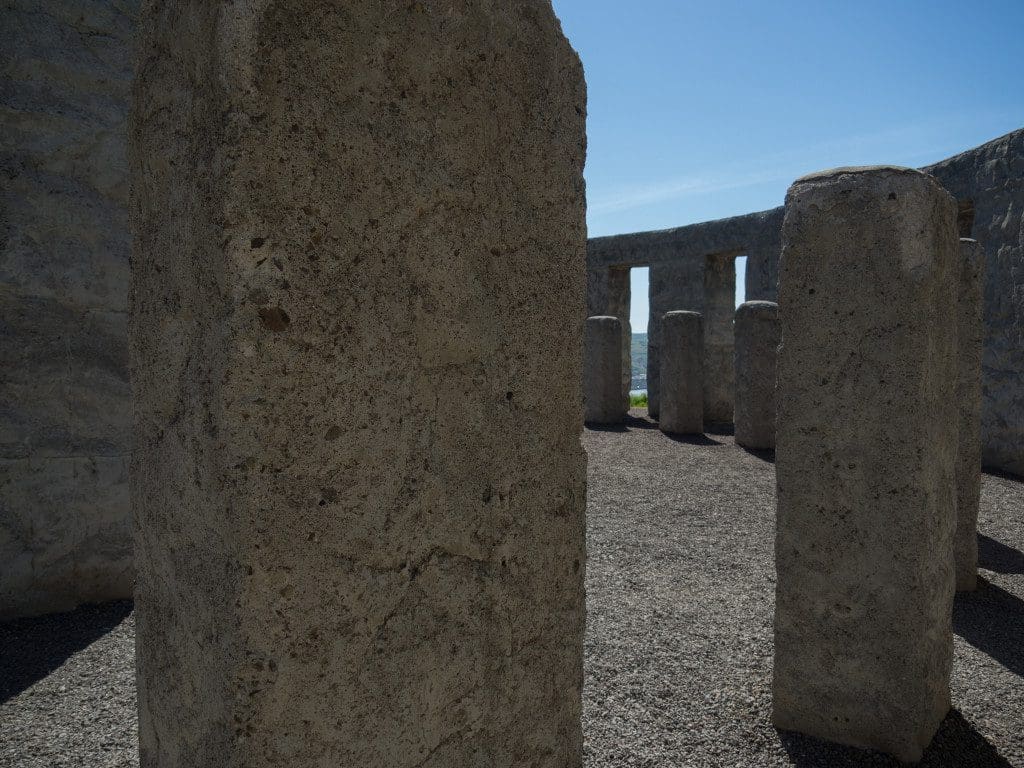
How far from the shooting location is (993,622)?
166 inches

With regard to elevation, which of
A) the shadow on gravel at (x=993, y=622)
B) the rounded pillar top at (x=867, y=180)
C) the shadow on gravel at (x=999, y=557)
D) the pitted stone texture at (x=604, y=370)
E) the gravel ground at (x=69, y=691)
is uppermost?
the rounded pillar top at (x=867, y=180)

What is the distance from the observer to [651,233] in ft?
50.3

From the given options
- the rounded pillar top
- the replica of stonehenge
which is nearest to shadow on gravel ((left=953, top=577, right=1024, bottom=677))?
the rounded pillar top

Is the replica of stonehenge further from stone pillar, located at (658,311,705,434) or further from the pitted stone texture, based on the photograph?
the pitted stone texture

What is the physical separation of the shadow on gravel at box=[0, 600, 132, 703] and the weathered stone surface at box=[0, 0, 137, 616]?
0.33 feet

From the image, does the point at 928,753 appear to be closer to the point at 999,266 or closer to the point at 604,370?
the point at 999,266

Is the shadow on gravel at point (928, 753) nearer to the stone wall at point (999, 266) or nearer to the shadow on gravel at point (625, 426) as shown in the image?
the stone wall at point (999, 266)

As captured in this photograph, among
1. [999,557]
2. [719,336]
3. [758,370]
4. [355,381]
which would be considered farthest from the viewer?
[719,336]

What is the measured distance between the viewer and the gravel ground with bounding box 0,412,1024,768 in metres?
2.79

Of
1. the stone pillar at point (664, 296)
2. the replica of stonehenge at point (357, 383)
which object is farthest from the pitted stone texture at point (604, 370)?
the replica of stonehenge at point (357, 383)

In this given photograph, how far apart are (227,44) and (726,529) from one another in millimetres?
5791

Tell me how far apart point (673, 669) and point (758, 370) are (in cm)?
706

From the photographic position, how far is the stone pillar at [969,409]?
469 cm

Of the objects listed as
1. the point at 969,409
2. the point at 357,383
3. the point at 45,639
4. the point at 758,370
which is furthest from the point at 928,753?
the point at 758,370
